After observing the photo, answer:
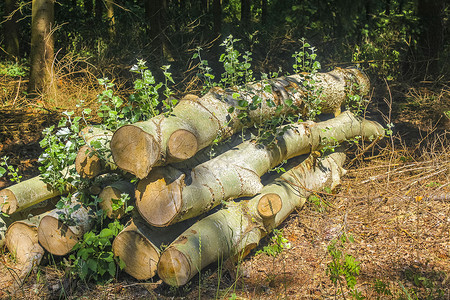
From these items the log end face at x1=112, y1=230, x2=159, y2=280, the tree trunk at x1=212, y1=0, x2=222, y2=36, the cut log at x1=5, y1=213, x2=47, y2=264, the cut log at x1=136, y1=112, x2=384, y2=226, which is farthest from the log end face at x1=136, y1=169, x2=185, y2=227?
the tree trunk at x1=212, y1=0, x2=222, y2=36

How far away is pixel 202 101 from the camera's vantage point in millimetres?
4051

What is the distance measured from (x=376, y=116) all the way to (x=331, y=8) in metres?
2.06

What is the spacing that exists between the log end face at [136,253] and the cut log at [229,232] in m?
0.23

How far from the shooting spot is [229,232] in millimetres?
3750

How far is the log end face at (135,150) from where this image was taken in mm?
3364

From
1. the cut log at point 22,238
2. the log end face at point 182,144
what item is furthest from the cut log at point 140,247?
the cut log at point 22,238

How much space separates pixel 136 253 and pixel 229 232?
31.0 inches

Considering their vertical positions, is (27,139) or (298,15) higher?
(298,15)

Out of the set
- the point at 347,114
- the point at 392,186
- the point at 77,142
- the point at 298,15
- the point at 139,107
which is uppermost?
the point at 298,15

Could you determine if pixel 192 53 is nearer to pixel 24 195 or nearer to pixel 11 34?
pixel 11 34

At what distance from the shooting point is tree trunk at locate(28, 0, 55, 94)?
7.21 m

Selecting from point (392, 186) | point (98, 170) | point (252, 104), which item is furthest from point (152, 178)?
point (392, 186)

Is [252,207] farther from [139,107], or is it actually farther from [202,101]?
[139,107]

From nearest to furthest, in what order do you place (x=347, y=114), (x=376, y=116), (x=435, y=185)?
(x=435, y=185), (x=347, y=114), (x=376, y=116)
